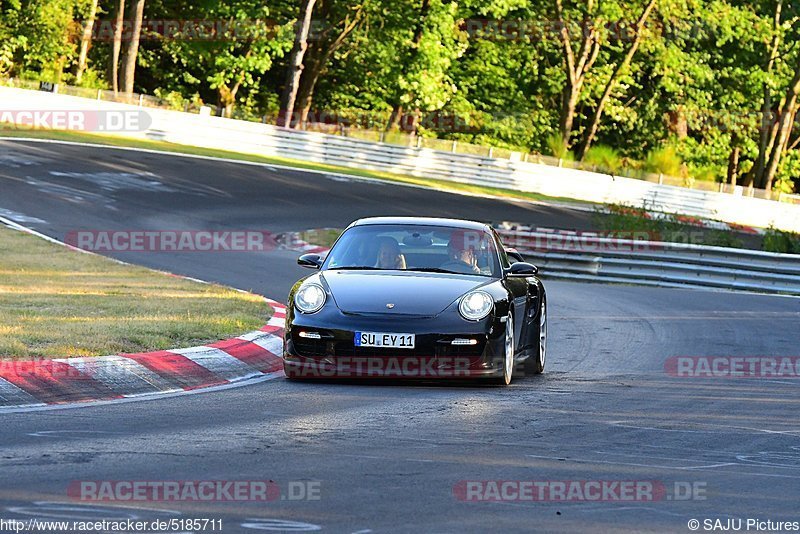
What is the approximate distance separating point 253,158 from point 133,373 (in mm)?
30476

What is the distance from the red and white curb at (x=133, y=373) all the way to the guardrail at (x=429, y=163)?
1215 inches

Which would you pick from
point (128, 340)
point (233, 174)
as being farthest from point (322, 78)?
point (128, 340)

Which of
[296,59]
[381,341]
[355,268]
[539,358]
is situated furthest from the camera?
[296,59]

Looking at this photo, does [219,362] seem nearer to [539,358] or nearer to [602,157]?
[539,358]

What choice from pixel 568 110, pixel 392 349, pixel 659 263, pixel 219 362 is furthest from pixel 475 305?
pixel 568 110

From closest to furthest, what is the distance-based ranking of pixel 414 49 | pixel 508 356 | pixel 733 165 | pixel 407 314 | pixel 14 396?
pixel 14 396
pixel 407 314
pixel 508 356
pixel 414 49
pixel 733 165

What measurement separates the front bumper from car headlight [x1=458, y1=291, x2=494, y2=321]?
0.05 m

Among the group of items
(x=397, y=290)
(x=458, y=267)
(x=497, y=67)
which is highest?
(x=497, y=67)

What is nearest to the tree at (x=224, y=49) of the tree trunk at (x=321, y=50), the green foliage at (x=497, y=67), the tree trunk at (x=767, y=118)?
the green foliage at (x=497, y=67)

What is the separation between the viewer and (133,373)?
9.91 m

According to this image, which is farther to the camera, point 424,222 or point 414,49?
point 414,49

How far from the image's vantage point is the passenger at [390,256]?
11422 mm

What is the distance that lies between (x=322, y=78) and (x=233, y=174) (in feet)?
77.8

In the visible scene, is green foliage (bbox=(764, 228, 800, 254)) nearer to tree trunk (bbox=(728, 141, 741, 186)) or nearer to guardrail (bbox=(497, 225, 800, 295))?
guardrail (bbox=(497, 225, 800, 295))
